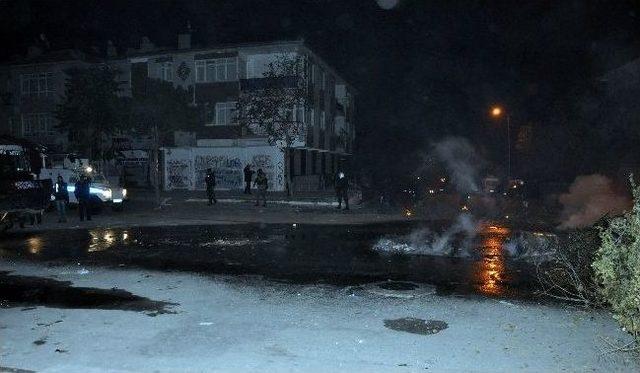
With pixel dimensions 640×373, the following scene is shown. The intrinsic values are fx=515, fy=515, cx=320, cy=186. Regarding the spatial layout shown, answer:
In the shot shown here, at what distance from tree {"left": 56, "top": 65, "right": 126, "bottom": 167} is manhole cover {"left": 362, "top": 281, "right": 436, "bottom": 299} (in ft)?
93.4

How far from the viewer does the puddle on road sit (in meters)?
7.48

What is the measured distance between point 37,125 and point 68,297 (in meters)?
39.2

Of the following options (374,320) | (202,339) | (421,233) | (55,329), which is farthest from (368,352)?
(421,233)

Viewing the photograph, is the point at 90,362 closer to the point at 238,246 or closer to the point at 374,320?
the point at 374,320

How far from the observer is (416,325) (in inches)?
256

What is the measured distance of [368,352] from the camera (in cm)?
556

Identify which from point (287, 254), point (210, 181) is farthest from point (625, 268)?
point (210, 181)

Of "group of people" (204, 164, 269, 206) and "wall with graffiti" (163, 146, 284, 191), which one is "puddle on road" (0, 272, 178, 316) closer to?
"group of people" (204, 164, 269, 206)

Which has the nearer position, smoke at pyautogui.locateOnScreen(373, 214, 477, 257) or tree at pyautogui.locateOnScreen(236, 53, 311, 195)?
smoke at pyautogui.locateOnScreen(373, 214, 477, 257)

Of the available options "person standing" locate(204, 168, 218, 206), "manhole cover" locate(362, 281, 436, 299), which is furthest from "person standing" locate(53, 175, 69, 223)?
"manhole cover" locate(362, 281, 436, 299)

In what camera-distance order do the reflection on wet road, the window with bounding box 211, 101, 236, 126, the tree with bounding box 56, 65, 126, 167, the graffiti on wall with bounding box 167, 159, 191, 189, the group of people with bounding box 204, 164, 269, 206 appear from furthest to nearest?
the graffiti on wall with bounding box 167, 159, 191, 189 < the window with bounding box 211, 101, 236, 126 < the tree with bounding box 56, 65, 126, 167 < the group of people with bounding box 204, 164, 269, 206 < the reflection on wet road

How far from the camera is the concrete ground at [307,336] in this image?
523cm

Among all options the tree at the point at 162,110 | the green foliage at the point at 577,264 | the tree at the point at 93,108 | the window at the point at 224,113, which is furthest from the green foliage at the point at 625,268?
the tree at the point at 93,108

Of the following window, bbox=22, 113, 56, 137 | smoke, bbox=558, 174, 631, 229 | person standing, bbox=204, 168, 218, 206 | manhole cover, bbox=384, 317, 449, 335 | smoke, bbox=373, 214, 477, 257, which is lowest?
manhole cover, bbox=384, 317, 449, 335
